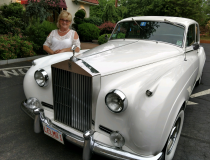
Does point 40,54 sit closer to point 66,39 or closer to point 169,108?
point 66,39

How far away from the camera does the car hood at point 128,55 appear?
7.29 ft

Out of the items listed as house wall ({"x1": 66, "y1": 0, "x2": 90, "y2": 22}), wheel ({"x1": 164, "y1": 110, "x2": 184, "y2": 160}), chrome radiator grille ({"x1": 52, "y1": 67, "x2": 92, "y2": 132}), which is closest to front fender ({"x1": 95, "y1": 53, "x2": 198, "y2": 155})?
chrome radiator grille ({"x1": 52, "y1": 67, "x2": 92, "y2": 132})

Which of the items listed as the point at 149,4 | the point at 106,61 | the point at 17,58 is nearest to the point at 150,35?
the point at 106,61

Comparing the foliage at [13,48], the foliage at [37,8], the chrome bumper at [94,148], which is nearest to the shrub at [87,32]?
the foliage at [37,8]

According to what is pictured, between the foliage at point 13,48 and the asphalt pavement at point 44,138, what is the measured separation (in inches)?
122

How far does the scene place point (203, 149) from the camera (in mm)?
2520

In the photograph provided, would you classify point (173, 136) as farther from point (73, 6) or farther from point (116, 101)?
point (73, 6)

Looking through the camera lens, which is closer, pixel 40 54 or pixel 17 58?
pixel 17 58

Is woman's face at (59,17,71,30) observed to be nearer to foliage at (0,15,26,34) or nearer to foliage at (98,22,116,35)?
foliage at (0,15,26,34)

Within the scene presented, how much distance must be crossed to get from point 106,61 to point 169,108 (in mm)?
980

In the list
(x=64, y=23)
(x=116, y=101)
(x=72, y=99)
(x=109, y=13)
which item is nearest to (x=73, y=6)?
(x=109, y=13)

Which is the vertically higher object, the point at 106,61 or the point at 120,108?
the point at 106,61

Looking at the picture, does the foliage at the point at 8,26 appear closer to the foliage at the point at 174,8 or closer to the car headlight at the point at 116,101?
the car headlight at the point at 116,101

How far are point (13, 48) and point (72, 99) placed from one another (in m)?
6.07
